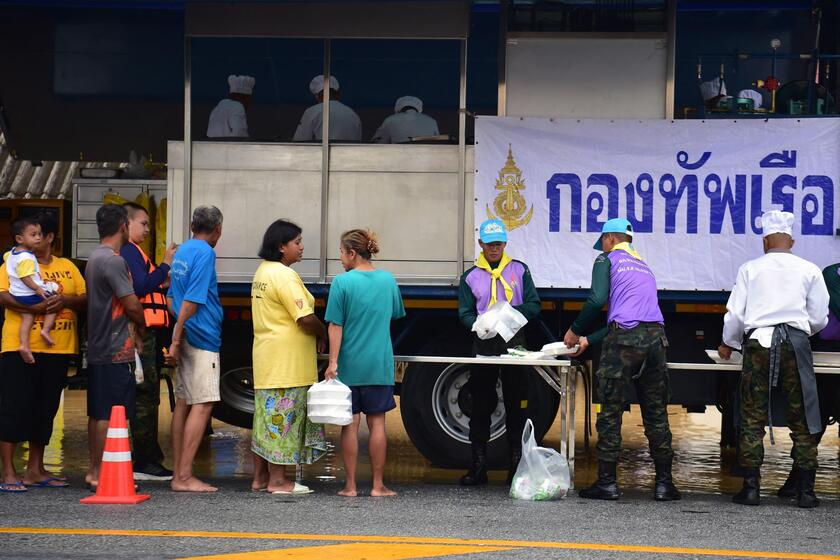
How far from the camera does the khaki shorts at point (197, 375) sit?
27.1 feet

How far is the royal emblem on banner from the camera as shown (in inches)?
367

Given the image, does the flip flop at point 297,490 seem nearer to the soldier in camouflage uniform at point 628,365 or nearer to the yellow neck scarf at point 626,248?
the soldier in camouflage uniform at point 628,365

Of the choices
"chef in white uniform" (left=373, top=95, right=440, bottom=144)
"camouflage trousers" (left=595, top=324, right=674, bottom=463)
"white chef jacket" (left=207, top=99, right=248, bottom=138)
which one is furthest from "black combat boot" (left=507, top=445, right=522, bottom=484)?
"white chef jacket" (left=207, top=99, right=248, bottom=138)

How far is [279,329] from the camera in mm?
8164

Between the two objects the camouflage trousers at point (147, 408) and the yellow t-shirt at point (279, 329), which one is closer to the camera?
the yellow t-shirt at point (279, 329)

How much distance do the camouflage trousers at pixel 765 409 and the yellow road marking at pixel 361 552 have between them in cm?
234

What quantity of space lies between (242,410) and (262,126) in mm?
2621

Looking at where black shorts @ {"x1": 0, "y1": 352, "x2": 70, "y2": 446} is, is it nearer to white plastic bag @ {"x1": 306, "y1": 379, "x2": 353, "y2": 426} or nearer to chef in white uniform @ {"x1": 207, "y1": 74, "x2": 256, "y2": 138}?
white plastic bag @ {"x1": 306, "y1": 379, "x2": 353, "y2": 426}

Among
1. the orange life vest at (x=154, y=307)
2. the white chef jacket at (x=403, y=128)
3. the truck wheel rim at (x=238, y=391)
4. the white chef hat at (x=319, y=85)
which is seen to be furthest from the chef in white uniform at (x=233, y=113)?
the truck wheel rim at (x=238, y=391)

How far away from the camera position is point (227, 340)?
995cm

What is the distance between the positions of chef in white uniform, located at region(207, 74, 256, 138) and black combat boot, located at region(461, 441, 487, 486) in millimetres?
2910

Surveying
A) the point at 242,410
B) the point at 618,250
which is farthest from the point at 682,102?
the point at 242,410

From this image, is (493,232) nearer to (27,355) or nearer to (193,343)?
(193,343)

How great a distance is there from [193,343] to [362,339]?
41.9 inches
